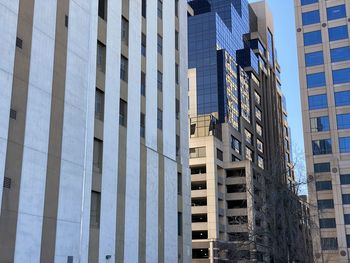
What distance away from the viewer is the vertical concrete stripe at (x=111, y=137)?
34.4 metres

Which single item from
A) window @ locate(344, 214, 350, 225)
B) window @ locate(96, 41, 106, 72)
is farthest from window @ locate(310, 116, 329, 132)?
window @ locate(96, 41, 106, 72)

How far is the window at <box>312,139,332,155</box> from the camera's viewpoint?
86375mm

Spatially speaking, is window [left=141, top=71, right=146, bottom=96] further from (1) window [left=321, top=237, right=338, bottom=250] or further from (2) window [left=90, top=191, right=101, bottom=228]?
(1) window [left=321, top=237, right=338, bottom=250]

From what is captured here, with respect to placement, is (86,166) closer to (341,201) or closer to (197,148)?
(341,201)

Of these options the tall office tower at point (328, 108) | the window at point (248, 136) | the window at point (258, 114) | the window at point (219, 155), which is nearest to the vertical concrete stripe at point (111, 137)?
the tall office tower at point (328, 108)

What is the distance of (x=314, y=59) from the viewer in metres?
90.9

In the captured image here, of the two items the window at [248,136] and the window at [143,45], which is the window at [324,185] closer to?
the window at [248,136]

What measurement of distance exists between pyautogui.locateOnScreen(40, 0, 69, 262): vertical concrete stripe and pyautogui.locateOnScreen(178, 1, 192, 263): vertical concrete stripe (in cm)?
1794

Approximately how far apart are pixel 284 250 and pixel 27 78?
24.6 meters

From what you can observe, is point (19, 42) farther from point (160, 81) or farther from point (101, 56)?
point (160, 81)

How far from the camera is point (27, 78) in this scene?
29.4 metres

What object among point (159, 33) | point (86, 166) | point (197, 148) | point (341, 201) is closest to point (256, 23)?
point (197, 148)

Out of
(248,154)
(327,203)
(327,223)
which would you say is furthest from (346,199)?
(248,154)

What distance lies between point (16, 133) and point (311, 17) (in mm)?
76056
